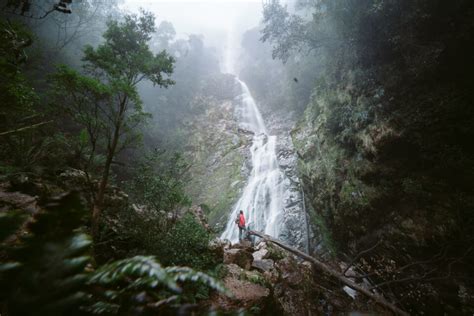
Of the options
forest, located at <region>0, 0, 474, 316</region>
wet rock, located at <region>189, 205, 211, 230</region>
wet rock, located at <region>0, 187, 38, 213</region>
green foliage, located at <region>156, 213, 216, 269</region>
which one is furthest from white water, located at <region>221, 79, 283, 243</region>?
wet rock, located at <region>0, 187, 38, 213</region>

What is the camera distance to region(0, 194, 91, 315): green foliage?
1.41 feet

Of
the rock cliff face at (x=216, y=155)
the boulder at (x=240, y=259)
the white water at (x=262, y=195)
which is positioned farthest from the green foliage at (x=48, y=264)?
the white water at (x=262, y=195)

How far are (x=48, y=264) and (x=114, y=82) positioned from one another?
5385mm

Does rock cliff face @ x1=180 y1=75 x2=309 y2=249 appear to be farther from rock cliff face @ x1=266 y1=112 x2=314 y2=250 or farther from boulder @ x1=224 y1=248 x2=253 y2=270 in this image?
boulder @ x1=224 y1=248 x2=253 y2=270

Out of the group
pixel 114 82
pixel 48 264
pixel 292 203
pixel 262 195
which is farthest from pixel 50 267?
pixel 262 195

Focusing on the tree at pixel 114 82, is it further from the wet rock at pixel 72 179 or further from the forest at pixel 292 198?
the wet rock at pixel 72 179

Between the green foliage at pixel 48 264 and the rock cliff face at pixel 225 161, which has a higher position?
the rock cliff face at pixel 225 161

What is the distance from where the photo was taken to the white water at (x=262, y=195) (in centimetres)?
1231

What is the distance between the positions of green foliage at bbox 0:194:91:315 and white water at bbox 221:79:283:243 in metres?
11.6

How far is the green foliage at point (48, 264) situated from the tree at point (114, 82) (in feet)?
15.6

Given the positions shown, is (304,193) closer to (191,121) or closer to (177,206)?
(177,206)

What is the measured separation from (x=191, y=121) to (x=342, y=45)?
1765cm

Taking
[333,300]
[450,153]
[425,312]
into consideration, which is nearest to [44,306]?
[333,300]

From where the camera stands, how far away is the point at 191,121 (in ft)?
82.5
